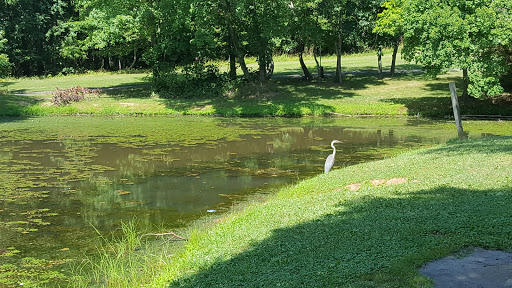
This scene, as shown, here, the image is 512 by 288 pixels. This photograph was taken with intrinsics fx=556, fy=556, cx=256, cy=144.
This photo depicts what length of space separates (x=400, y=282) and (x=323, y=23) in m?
35.3

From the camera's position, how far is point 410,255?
7.28m

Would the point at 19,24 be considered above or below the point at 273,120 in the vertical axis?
above

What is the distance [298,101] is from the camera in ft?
119

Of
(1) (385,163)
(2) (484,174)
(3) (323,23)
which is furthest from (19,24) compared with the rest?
(2) (484,174)

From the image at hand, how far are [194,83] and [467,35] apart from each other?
19549 millimetres

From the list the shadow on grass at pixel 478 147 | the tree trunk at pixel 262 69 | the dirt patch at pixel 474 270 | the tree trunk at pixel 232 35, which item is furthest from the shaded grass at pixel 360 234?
the tree trunk at pixel 262 69

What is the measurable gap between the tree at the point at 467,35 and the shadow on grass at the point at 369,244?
19818 mm

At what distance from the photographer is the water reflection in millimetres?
13023

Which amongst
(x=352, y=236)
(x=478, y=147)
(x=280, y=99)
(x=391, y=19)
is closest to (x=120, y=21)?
(x=280, y=99)

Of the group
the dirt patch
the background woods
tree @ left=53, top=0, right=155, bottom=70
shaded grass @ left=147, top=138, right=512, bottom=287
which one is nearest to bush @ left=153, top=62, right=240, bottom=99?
the background woods

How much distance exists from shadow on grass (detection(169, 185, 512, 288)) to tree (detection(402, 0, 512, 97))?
1982 cm

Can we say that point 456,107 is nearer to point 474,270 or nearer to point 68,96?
point 474,270

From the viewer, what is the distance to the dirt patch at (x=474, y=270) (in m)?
6.29

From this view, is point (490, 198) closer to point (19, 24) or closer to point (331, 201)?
point (331, 201)
